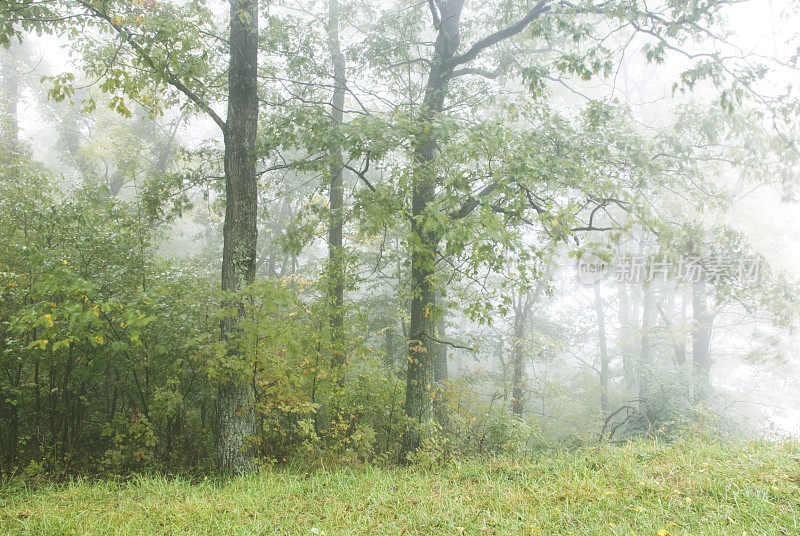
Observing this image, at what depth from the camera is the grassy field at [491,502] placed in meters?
2.88

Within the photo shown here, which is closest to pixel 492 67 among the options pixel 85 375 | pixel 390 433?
pixel 390 433

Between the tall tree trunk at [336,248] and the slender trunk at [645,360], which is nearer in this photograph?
the tall tree trunk at [336,248]

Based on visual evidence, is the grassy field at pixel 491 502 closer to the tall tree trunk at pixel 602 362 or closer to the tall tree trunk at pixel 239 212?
the tall tree trunk at pixel 239 212

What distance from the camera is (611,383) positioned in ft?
74.9

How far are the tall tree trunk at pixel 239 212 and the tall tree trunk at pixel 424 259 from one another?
2108 millimetres

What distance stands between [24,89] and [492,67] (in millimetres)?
22504

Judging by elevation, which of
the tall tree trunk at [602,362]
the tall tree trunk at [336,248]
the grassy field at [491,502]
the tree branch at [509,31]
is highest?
the tree branch at [509,31]

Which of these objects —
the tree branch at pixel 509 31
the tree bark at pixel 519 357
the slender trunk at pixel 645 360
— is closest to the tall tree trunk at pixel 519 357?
the tree bark at pixel 519 357

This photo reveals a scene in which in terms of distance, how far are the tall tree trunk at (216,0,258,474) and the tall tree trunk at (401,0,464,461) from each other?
6.91 feet

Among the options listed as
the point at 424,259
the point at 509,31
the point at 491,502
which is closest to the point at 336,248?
the point at 424,259

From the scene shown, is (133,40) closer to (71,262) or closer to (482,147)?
(71,262)

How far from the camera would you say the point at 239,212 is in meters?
5.44

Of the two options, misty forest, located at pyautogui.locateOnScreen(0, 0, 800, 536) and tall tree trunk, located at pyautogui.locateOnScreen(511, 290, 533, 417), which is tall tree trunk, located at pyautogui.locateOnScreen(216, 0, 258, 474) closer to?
misty forest, located at pyautogui.locateOnScreen(0, 0, 800, 536)

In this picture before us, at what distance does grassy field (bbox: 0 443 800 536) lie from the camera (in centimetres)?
288
